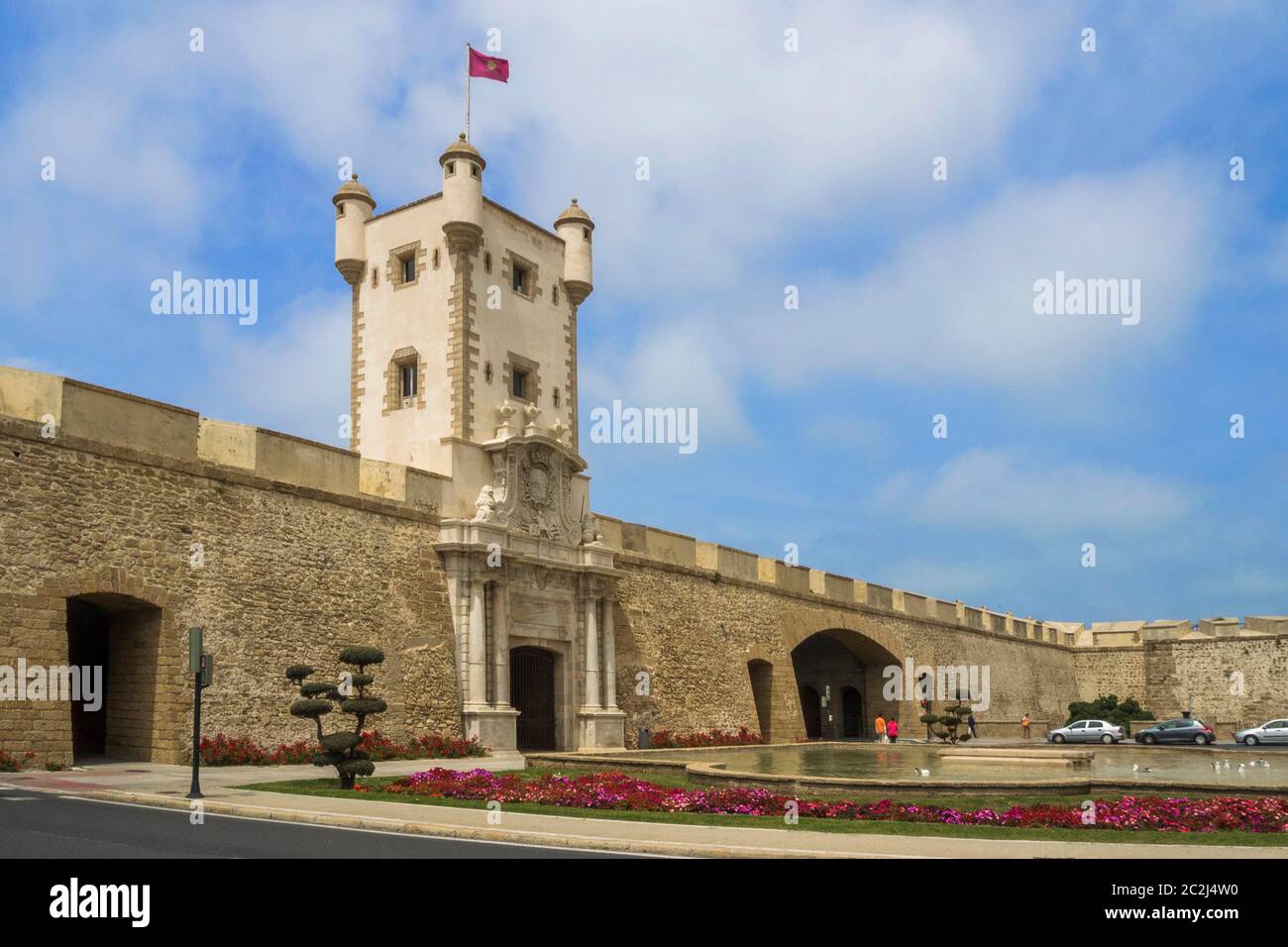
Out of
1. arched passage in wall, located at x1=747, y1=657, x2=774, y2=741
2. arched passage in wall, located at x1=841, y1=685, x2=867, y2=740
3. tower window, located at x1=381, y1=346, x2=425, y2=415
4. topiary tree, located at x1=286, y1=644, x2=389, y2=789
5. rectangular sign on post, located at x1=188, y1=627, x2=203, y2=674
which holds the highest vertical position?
tower window, located at x1=381, y1=346, x2=425, y2=415

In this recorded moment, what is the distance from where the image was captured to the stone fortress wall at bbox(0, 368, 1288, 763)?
20781mm

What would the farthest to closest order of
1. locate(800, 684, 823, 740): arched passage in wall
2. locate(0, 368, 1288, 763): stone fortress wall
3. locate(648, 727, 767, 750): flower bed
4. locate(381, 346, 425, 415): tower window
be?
locate(800, 684, 823, 740): arched passage in wall → locate(648, 727, 767, 750): flower bed → locate(381, 346, 425, 415): tower window → locate(0, 368, 1288, 763): stone fortress wall

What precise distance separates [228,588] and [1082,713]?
4922 cm

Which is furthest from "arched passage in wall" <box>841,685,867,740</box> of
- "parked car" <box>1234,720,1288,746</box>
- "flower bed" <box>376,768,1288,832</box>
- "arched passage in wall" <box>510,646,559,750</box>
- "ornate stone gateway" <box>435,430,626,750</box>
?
"flower bed" <box>376,768,1288,832</box>

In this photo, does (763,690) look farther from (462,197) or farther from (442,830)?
(442,830)

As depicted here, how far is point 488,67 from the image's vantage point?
32.3 metres

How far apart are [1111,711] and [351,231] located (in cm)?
4561

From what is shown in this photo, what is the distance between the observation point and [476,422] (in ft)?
105

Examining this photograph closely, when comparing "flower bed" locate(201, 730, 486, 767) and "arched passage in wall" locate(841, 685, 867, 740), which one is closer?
"flower bed" locate(201, 730, 486, 767)

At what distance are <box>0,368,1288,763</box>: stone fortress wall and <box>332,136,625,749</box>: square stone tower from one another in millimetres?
1398

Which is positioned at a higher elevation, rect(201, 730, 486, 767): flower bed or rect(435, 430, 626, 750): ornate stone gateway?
rect(435, 430, 626, 750): ornate stone gateway

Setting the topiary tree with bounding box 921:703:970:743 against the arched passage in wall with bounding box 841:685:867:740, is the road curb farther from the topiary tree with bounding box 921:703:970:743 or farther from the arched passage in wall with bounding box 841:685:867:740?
the arched passage in wall with bounding box 841:685:867:740

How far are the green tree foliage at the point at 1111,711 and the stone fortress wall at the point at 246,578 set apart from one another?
26617mm
